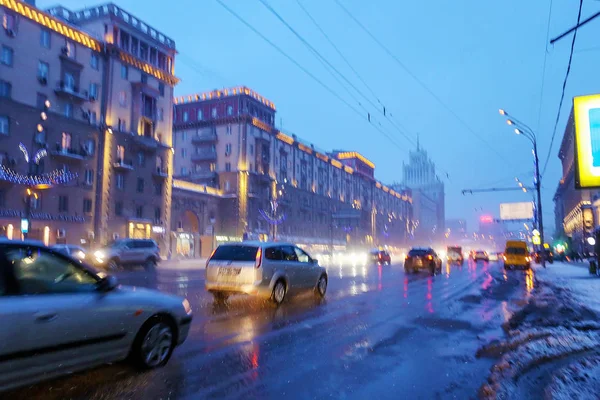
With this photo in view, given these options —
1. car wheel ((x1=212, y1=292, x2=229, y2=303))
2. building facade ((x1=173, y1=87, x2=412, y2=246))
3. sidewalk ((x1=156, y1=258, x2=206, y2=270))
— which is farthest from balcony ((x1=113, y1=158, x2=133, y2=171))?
Answer: car wheel ((x1=212, y1=292, x2=229, y2=303))

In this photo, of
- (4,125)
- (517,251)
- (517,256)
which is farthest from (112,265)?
(517,251)

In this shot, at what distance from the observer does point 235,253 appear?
12.0 meters

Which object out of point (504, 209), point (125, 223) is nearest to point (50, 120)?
point (125, 223)

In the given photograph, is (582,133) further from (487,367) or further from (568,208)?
(568,208)

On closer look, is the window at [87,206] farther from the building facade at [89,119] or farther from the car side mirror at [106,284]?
the car side mirror at [106,284]

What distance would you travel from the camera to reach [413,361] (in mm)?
6574

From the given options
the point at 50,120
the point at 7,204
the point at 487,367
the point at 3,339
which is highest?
the point at 50,120

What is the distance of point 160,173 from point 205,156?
18554 mm

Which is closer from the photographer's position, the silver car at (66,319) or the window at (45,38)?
the silver car at (66,319)

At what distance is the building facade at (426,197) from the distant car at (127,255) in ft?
411

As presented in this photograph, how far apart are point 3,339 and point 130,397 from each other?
1274 millimetres

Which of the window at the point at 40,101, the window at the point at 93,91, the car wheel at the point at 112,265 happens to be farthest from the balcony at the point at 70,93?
the car wheel at the point at 112,265

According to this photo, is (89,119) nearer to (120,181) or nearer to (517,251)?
(120,181)

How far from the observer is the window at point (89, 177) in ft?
143
